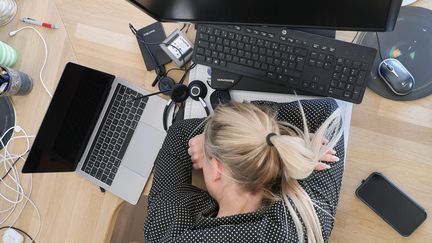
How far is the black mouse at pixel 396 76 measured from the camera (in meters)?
0.84

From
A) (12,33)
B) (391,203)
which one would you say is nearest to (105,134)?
(12,33)

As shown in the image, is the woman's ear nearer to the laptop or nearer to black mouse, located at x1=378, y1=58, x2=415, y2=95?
the laptop

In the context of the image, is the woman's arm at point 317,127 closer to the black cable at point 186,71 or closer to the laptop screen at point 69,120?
the black cable at point 186,71

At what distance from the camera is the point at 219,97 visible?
915 mm

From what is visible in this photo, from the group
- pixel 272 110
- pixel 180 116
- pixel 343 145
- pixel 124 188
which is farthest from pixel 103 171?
pixel 343 145

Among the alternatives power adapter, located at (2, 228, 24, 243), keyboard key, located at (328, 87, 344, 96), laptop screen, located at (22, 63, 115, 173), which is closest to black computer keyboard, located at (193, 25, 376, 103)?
keyboard key, located at (328, 87, 344, 96)

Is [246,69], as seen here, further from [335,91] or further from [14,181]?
[14,181]

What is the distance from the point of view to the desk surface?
2.80 feet

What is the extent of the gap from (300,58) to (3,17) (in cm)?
74

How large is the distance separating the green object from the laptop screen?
0.22 metres

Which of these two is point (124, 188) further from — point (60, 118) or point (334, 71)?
point (334, 71)

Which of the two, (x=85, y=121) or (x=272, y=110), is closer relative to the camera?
(x=272, y=110)

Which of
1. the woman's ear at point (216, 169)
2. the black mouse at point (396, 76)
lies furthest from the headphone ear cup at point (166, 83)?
the black mouse at point (396, 76)

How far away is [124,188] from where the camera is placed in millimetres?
927
